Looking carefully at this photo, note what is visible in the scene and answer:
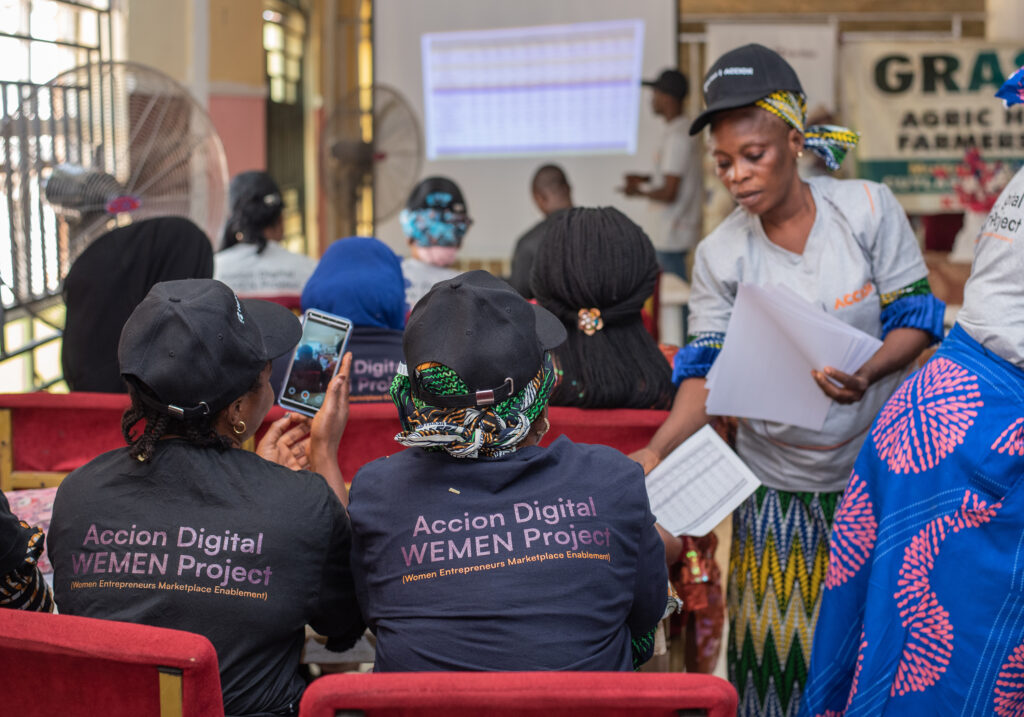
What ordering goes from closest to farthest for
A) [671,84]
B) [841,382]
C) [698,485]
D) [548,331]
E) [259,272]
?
[548,331] < [698,485] < [841,382] < [259,272] < [671,84]

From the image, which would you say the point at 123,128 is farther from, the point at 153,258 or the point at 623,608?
the point at 623,608

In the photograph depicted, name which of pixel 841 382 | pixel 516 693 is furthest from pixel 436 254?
pixel 516 693

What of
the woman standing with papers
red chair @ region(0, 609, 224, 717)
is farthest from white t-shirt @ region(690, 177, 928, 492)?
red chair @ region(0, 609, 224, 717)

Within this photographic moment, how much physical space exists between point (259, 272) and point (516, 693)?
10.4 ft

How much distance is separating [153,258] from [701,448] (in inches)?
62.4

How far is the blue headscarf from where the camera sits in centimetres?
259

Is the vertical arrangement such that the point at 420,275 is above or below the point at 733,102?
below

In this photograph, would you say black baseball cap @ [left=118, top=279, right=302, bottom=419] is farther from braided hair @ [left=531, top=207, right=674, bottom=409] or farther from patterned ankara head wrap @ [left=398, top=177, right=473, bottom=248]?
patterned ankara head wrap @ [left=398, top=177, right=473, bottom=248]

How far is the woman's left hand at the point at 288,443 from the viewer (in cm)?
192

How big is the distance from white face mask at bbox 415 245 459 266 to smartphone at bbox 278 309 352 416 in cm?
185

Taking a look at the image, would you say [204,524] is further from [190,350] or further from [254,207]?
[254,207]

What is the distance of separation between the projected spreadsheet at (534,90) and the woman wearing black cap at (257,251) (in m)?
2.80

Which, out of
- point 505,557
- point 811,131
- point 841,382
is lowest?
point 505,557

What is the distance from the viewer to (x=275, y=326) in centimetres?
175
